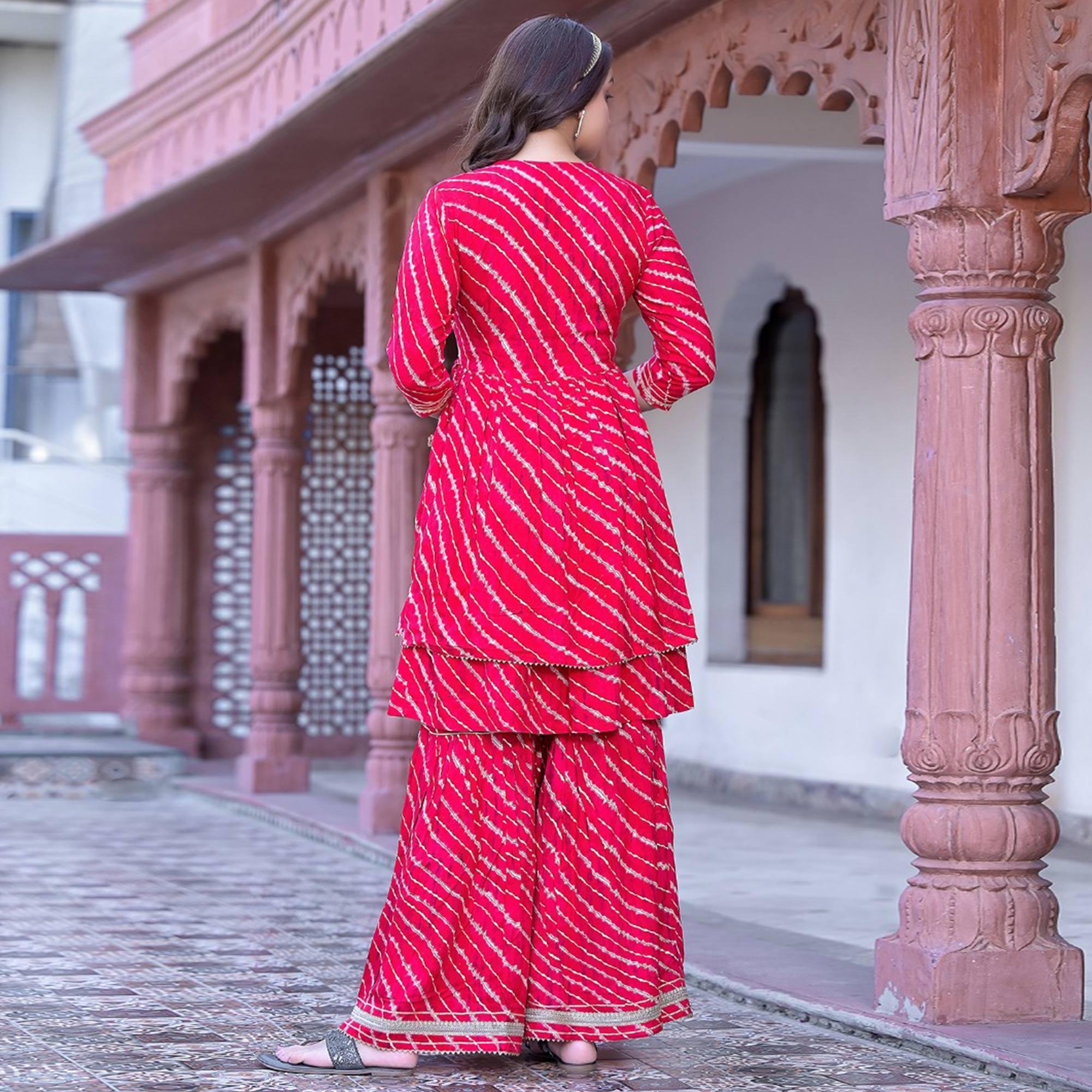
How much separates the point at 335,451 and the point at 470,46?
529 centimetres

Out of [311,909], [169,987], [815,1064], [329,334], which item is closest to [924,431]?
[815,1064]

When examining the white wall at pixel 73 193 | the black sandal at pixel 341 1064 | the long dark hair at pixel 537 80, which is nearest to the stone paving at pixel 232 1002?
the black sandal at pixel 341 1064

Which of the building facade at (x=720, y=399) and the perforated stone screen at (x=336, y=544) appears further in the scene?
the perforated stone screen at (x=336, y=544)

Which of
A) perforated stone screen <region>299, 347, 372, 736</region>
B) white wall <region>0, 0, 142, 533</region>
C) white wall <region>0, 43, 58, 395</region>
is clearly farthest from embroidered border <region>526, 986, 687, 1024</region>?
white wall <region>0, 43, 58, 395</region>

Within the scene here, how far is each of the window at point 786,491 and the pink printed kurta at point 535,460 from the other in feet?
20.9

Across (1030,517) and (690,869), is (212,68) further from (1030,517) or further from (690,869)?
(1030,517)

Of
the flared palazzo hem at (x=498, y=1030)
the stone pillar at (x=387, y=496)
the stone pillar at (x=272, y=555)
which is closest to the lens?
the flared palazzo hem at (x=498, y=1030)

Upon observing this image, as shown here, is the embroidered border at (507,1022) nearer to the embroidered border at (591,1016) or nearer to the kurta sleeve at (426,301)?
the embroidered border at (591,1016)

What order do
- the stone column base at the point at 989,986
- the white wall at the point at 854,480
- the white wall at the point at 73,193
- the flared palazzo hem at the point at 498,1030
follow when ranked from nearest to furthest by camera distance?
1. the flared palazzo hem at the point at 498,1030
2. the stone column base at the point at 989,986
3. the white wall at the point at 854,480
4. the white wall at the point at 73,193

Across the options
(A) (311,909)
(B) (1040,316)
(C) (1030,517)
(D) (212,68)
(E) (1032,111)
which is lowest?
(A) (311,909)

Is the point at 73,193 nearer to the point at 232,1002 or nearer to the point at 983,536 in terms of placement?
the point at 232,1002

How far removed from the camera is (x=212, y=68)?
928 centimetres

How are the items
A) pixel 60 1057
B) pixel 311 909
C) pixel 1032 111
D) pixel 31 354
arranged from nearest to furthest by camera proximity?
pixel 60 1057 < pixel 1032 111 < pixel 311 909 < pixel 31 354

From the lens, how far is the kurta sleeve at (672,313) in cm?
342
